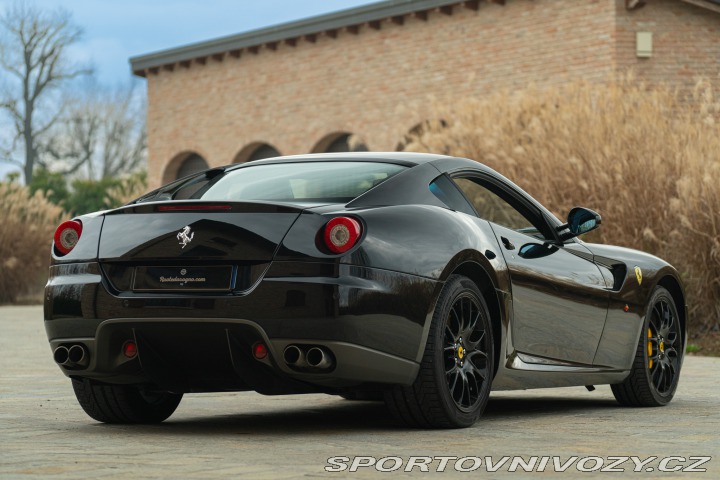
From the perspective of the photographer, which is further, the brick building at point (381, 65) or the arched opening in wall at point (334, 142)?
the arched opening in wall at point (334, 142)

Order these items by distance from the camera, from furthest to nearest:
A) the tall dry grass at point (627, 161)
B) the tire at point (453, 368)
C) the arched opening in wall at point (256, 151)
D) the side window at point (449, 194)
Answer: the arched opening in wall at point (256, 151), the tall dry grass at point (627, 161), the side window at point (449, 194), the tire at point (453, 368)

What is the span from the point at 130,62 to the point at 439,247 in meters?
35.7

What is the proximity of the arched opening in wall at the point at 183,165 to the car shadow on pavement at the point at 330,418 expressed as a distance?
31.6m

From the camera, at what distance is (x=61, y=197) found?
59781 millimetres

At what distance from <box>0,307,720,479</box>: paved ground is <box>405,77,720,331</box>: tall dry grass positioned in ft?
17.4

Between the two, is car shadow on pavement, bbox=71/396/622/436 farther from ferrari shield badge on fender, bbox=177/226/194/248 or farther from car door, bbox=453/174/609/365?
ferrari shield badge on fender, bbox=177/226/194/248

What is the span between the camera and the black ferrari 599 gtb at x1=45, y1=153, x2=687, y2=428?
5.93 m

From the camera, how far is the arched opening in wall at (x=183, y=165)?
39.6 m

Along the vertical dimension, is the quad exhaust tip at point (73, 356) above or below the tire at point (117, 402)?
above

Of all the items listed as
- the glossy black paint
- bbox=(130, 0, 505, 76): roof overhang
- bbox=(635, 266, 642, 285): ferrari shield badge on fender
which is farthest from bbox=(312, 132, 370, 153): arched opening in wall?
the glossy black paint

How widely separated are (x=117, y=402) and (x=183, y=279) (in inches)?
45.0

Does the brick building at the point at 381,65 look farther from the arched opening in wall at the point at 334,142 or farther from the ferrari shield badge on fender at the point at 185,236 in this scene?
the ferrari shield badge on fender at the point at 185,236

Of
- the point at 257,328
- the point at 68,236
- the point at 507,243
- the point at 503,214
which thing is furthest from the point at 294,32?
the point at 257,328

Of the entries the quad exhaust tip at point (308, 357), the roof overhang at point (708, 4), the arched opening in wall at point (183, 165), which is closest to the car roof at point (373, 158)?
the quad exhaust tip at point (308, 357)
